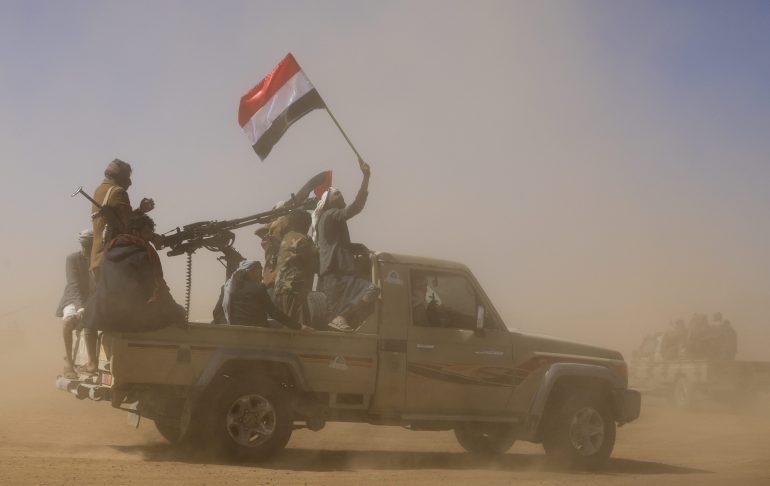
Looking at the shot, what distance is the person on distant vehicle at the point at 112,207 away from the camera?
9.88m

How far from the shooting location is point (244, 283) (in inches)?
402

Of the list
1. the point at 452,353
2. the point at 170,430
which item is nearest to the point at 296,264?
the point at 452,353

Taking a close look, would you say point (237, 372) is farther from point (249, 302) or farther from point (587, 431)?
point (587, 431)

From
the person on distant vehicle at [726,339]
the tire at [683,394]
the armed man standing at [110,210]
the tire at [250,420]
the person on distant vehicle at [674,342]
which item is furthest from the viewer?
the person on distant vehicle at [674,342]

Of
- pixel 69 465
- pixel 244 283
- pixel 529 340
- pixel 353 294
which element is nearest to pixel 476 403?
pixel 529 340

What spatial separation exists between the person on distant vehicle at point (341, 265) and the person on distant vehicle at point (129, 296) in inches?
73.5

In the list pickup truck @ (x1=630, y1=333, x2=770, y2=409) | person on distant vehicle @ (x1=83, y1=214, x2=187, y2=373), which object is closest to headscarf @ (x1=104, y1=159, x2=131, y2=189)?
person on distant vehicle @ (x1=83, y1=214, x2=187, y2=373)

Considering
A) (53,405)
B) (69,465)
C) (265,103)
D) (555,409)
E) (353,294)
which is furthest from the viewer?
(53,405)

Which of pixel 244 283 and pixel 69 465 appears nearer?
pixel 69 465

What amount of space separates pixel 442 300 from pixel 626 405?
8.17ft

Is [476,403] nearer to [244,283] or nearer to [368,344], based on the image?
[368,344]

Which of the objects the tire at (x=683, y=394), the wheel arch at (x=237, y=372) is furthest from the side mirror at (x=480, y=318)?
the tire at (x=683, y=394)

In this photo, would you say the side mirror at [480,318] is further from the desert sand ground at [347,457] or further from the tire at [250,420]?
the tire at [250,420]

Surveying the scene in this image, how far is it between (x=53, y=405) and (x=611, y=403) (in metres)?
10.7
